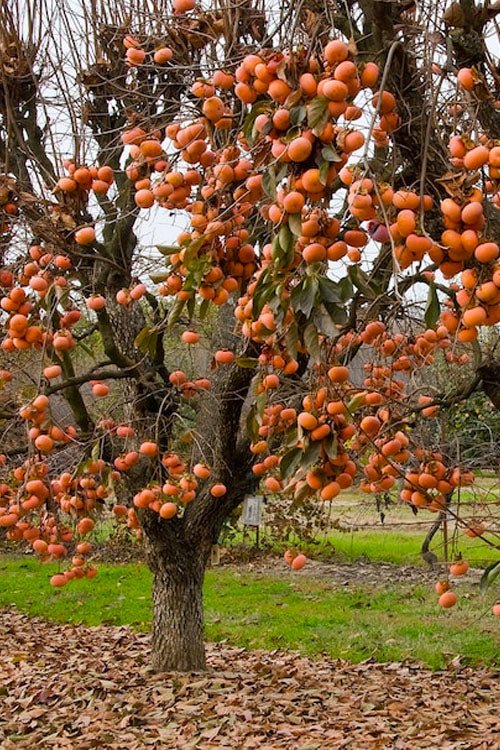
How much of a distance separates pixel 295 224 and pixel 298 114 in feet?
0.62

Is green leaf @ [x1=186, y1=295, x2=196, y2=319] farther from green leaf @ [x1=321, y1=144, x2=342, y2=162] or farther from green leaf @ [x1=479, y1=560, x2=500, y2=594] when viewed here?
green leaf @ [x1=479, y1=560, x2=500, y2=594]

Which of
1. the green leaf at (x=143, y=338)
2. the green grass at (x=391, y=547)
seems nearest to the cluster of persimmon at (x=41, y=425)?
the green leaf at (x=143, y=338)

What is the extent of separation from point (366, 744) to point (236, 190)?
265 centimetres

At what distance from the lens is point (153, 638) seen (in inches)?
178

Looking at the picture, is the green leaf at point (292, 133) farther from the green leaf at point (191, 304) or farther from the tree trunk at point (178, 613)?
the tree trunk at point (178, 613)

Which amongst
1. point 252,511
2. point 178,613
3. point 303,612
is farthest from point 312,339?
point 252,511

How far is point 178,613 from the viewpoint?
14.5 ft

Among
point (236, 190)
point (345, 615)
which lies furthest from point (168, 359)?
point (236, 190)

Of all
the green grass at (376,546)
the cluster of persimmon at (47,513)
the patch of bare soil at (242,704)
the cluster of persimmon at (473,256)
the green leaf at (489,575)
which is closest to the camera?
the cluster of persimmon at (473,256)

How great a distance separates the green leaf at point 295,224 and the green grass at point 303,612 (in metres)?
3.68

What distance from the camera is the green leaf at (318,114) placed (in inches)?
52.5

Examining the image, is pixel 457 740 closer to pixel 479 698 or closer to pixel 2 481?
pixel 479 698

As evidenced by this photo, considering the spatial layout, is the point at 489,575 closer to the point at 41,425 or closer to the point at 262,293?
the point at 262,293

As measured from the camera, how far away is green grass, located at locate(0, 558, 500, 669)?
5367mm
